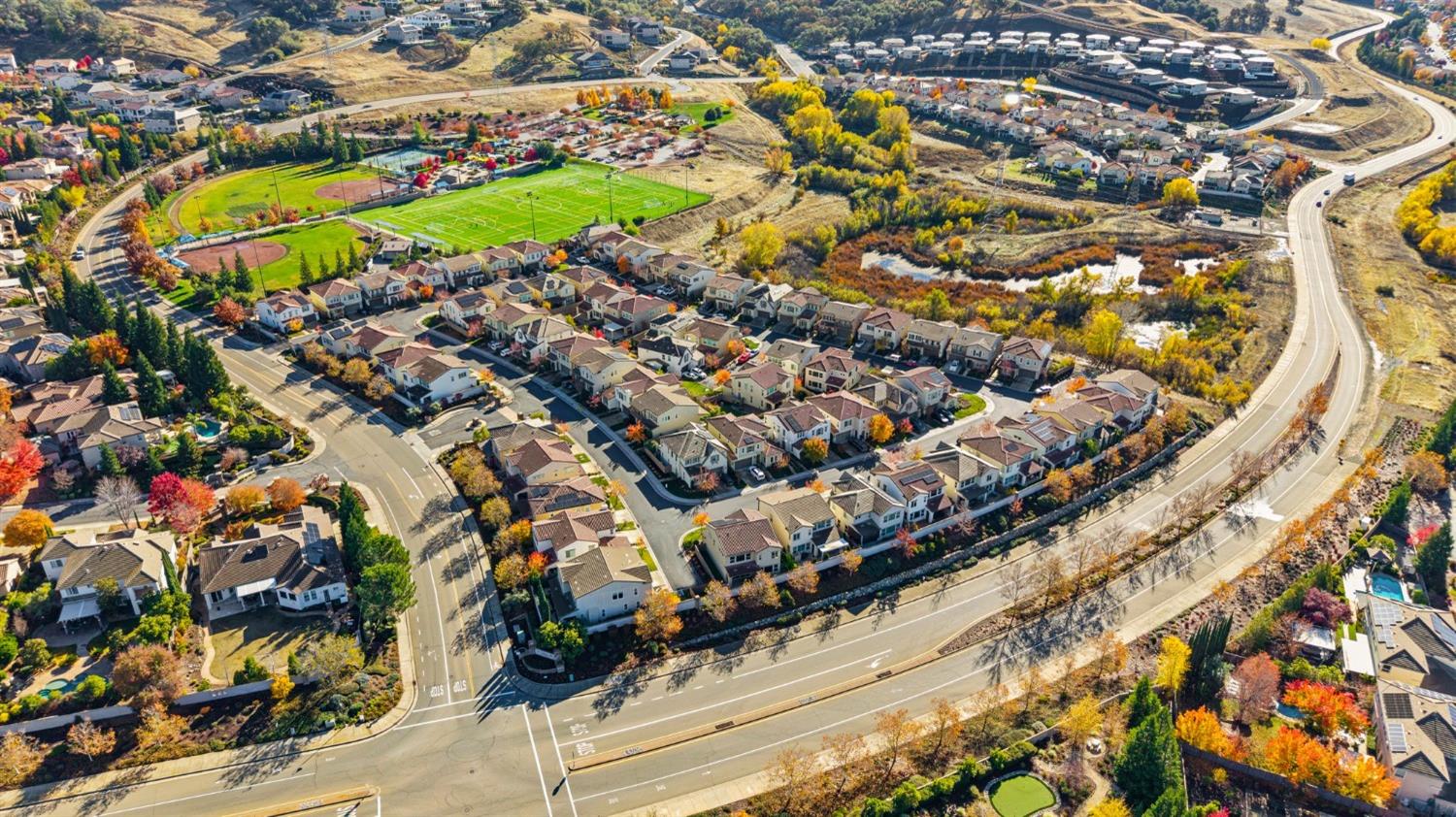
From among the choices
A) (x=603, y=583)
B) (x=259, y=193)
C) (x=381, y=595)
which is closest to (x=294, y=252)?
(x=259, y=193)

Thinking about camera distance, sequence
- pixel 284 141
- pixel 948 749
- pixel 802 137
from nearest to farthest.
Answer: pixel 948 749
pixel 284 141
pixel 802 137

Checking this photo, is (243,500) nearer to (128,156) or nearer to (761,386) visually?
(761,386)

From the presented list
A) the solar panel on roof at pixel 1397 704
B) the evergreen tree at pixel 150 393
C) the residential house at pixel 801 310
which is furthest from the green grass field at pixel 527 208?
the solar panel on roof at pixel 1397 704

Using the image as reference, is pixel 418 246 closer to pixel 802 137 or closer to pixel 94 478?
pixel 94 478

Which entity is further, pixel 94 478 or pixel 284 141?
pixel 284 141

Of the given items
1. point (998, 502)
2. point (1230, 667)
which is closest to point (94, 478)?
point (998, 502)

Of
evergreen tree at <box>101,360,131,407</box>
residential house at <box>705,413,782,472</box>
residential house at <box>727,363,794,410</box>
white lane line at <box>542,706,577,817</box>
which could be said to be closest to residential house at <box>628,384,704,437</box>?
residential house at <box>705,413,782,472</box>

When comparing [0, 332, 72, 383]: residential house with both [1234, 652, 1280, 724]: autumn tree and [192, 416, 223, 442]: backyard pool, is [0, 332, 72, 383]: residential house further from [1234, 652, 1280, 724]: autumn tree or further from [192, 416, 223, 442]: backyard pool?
[1234, 652, 1280, 724]: autumn tree

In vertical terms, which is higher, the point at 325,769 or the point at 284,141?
the point at 284,141

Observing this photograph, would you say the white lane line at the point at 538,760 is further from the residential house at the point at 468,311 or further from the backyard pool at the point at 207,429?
the residential house at the point at 468,311
